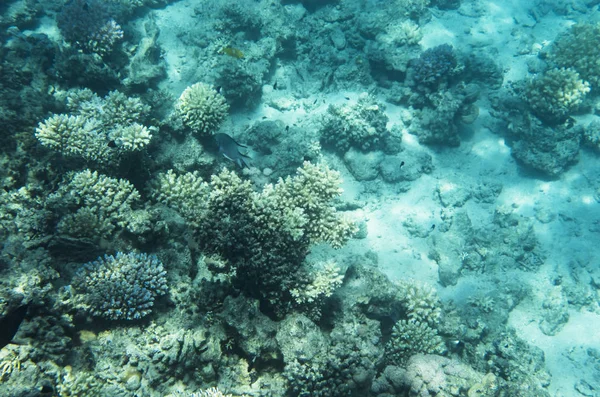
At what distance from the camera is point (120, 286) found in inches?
153

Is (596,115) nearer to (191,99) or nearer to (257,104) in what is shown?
(257,104)

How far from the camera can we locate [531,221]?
884cm

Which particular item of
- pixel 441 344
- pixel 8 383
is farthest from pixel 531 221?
pixel 8 383

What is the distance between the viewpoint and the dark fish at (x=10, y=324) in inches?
128

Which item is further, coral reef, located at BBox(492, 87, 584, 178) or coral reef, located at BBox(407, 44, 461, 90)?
coral reef, located at BBox(407, 44, 461, 90)

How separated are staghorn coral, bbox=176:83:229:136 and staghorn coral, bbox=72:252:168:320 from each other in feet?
9.44

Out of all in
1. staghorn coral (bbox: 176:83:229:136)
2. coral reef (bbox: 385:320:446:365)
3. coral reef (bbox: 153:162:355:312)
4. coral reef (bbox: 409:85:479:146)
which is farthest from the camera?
coral reef (bbox: 409:85:479:146)

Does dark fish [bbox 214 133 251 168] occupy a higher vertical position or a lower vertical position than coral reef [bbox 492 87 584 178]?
higher

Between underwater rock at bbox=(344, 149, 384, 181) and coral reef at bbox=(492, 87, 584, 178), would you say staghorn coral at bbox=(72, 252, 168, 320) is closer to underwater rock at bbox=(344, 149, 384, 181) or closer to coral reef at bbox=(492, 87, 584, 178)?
underwater rock at bbox=(344, 149, 384, 181)

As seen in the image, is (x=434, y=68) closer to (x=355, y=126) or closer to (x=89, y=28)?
(x=355, y=126)

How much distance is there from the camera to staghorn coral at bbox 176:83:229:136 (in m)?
6.09

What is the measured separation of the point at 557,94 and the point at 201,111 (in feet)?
31.6

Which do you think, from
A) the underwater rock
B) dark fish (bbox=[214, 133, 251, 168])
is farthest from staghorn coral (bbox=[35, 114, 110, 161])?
the underwater rock

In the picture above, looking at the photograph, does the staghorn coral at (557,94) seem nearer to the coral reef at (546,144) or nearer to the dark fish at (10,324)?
the coral reef at (546,144)
